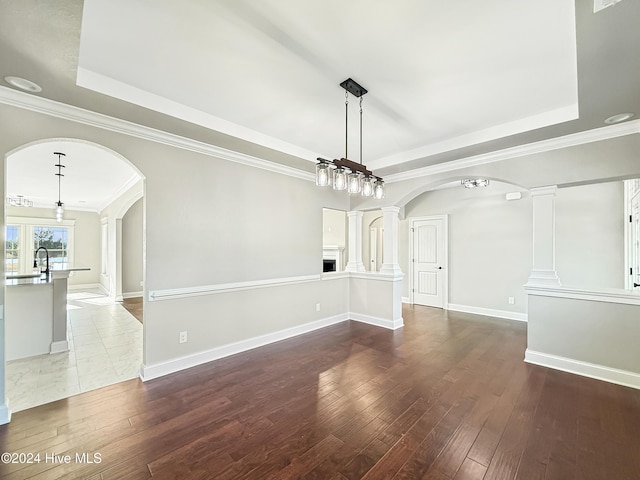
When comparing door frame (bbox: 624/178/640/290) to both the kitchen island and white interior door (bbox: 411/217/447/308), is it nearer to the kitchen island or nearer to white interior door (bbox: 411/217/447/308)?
white interior door (bbox: 411/217/447/308)

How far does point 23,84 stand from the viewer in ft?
6.84

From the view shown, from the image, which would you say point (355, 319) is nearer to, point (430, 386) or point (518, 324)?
point (430, 386)

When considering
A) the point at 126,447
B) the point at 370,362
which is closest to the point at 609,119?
the point at 370,362

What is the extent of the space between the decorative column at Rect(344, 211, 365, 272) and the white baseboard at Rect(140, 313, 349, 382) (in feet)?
4.14

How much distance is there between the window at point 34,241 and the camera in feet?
27.0

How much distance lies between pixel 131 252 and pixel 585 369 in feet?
32.1

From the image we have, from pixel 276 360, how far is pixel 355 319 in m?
2.26

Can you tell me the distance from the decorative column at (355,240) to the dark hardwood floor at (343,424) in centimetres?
230

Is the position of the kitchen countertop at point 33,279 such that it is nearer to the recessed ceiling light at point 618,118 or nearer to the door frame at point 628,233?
the recessed ceiling light at point 618,118

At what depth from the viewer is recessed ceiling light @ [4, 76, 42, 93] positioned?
2.01 meters

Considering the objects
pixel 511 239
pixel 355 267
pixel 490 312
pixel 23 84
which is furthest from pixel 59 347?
pixel 511 239

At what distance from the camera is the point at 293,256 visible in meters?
4.44

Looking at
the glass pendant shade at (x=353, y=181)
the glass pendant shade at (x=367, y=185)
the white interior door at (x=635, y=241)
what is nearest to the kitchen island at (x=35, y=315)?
the glass pendant shade at (x=353, y=181)

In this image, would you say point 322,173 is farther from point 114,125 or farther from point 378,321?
point 378,321
